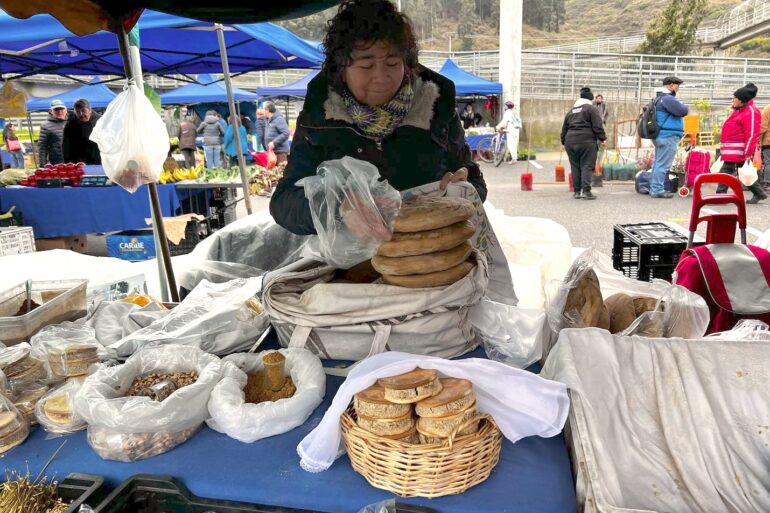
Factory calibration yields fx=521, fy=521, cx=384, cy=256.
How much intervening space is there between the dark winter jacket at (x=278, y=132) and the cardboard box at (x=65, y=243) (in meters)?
7.06

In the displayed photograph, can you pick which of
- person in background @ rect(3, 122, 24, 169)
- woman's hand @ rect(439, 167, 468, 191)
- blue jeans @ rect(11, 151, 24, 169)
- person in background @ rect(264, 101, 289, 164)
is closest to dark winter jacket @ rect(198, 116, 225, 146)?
person in background @ rect(264, 101, 289, 164)

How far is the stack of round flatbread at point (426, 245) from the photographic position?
5.00 feet

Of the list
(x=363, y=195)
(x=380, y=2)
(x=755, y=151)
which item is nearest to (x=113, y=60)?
(x=380, y=2)

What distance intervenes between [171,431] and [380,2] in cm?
164

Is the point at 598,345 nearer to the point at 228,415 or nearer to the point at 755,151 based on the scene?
the point at 228,415

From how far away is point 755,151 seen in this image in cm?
927

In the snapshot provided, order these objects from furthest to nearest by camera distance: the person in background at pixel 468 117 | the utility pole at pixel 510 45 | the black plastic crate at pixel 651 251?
the person in background at pixel 468 117, the utility pole at pixel 510 45, the black plastic crate at pixel 651 251

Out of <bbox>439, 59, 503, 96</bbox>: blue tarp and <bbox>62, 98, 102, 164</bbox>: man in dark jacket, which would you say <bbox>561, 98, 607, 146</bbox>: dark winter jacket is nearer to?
<bbox>439, 59, 503, 96</bbox>: blue tarp

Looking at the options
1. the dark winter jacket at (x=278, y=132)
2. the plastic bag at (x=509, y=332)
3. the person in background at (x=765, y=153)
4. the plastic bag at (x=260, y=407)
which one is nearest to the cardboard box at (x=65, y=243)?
the plastic bag at (x=260, y=407)

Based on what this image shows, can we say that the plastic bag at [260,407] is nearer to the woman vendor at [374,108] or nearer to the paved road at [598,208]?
the woman vendor at [374,108]

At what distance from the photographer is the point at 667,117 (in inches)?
359

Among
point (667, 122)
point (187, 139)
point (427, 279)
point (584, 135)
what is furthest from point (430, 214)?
point (187, 139)

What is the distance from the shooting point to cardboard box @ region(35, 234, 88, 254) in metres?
6.54

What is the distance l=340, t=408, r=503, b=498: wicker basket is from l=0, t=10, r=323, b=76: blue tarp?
169 inches
